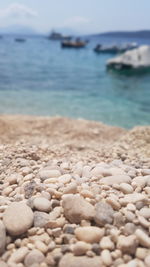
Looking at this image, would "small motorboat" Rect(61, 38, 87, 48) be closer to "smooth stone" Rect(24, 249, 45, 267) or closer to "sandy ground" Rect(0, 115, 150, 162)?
"sandy ground" Rect(0, 115, 150, 162)

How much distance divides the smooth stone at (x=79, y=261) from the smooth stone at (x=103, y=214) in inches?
12.8

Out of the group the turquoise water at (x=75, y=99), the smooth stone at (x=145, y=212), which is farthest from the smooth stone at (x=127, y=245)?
the turquoise water at (x=75, y=99)

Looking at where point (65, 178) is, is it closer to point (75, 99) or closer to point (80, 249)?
point (80, 249)

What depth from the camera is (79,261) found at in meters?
1.95

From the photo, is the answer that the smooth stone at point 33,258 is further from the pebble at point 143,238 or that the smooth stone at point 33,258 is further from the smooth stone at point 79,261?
the pebble at point 143,238

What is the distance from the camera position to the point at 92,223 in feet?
7.64

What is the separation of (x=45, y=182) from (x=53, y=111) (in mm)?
9134

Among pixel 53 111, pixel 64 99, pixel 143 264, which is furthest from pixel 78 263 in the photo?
pixel 64 99

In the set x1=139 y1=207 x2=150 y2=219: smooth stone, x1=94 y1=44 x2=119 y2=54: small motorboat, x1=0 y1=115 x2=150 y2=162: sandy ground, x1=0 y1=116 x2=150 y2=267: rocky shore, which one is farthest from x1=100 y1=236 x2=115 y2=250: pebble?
x1=94 y1=44 x2=119 y2=54: small motorboat

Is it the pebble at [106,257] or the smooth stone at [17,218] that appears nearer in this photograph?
the pebble at [106,257]

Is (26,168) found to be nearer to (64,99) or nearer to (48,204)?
(48,204)

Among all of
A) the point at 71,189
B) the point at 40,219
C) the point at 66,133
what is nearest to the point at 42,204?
the point at 40,219

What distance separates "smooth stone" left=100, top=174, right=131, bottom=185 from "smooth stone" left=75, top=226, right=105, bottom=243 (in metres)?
0.75

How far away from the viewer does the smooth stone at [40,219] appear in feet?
7.63
